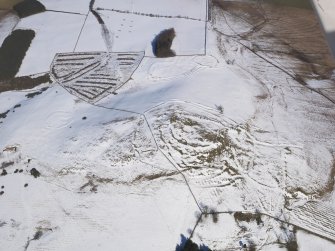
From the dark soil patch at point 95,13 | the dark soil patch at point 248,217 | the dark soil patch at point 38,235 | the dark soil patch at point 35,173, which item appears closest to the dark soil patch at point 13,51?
the dark soil patch at point 95,13

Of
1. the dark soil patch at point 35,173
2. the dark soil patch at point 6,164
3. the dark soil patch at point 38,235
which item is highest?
the dark soil patch at point 6,164

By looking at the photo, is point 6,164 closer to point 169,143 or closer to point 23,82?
point 23,82

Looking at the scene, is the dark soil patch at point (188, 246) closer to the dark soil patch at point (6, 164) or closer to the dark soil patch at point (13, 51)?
the dark soil patch at point (6, 164)

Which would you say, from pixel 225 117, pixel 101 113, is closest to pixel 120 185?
pixel 101 113

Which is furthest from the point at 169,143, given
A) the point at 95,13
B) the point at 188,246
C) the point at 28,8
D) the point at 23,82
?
the point at 28,8

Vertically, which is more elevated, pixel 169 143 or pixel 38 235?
pixel 169 143

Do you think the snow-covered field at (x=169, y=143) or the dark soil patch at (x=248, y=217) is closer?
the snow-covered field at (x=169, y=143)
